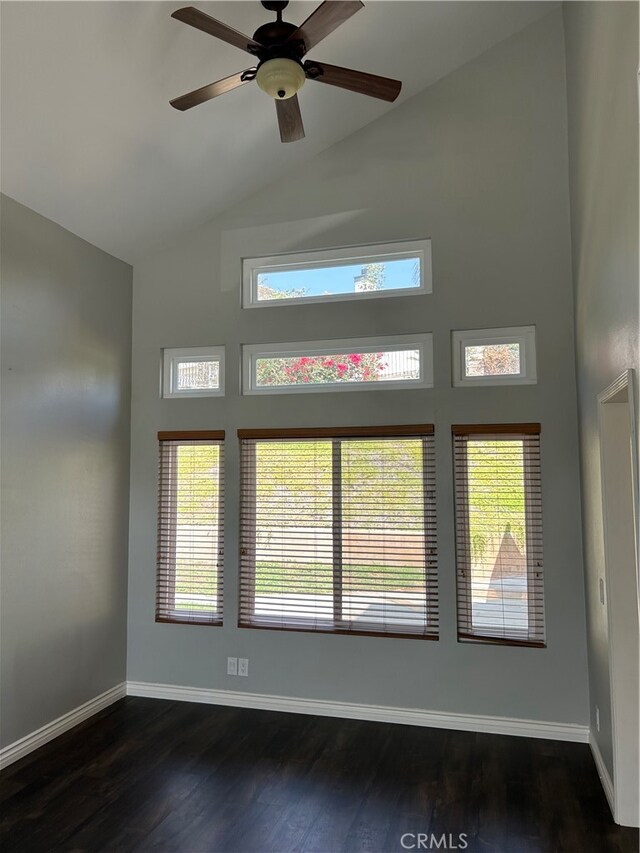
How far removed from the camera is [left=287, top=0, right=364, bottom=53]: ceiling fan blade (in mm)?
2451

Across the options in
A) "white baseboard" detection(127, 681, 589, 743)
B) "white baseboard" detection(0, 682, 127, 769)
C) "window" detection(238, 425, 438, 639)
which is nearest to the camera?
"white baseboard" detection(0, 682, 127, 769)

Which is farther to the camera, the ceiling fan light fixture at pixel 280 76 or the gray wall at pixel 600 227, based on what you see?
the ceiling fan light fixture at pixel 280 76

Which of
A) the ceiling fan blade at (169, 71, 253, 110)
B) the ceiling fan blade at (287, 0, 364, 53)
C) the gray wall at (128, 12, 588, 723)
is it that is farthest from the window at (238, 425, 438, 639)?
the ceiling fan blade at (287, 0, 364, 53)

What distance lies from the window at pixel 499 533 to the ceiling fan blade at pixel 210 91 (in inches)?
98.7

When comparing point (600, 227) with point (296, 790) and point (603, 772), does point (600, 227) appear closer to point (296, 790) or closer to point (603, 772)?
point (603, 772)

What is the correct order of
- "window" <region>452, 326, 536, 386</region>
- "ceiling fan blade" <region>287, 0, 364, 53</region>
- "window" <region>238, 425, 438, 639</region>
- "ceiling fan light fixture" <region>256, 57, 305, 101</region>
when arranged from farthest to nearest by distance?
1. "window" <region>238, 425, 438, 639</region>
2. "window" <region>452, 326, 536, 386</region>
3. "ceiling fan light fixture" <region>256, 57, 305, 101</region>
4. "ceiling fan blade" <region>287, 0, 364, 53</region>

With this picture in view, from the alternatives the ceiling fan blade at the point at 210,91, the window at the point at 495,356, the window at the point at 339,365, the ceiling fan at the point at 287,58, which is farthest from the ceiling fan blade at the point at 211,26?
the window at the point at 495,356

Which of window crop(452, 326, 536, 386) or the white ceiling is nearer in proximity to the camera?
the white ceiling

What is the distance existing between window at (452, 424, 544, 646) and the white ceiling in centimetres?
247

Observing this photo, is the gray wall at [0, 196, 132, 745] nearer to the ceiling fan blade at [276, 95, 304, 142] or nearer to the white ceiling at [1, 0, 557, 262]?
the white ceiling at [1, 0, 557, 262]

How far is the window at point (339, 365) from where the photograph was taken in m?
4.46

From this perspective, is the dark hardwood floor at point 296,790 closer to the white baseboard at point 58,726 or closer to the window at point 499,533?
the white baseboard at point 58,726

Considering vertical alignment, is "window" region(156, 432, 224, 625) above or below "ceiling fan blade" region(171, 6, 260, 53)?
below

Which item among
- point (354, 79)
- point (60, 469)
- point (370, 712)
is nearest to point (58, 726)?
point (60, 469)
